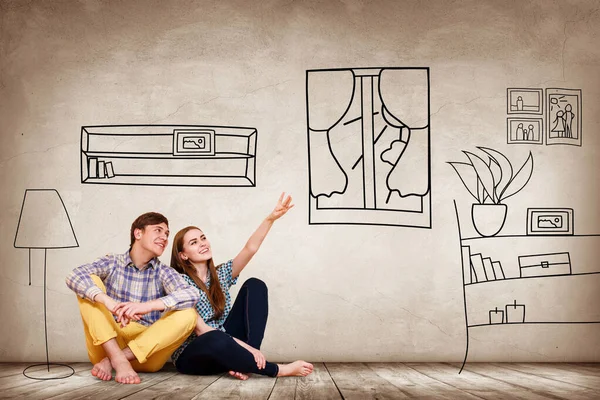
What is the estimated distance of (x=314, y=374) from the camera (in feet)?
9.64

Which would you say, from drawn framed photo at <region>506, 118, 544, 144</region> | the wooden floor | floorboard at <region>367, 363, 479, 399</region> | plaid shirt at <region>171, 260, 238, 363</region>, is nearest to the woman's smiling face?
plaid shirt at <region>171, 260, 238, 363</region>

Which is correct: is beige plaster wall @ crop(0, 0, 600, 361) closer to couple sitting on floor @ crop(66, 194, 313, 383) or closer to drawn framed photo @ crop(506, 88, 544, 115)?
drawn framed photo @ crop(506, 88, 544, 115)

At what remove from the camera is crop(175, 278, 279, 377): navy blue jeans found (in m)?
2.64

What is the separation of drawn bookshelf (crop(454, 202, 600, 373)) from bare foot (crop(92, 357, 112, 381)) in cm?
205

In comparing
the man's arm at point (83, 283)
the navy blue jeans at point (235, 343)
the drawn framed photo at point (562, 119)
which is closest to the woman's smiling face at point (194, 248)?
the navy blue jeans at point (235, 343)

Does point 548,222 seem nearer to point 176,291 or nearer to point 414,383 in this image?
point 414,383

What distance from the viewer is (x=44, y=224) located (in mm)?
3594

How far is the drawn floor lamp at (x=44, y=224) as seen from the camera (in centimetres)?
355

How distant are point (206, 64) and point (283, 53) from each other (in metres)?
0.48

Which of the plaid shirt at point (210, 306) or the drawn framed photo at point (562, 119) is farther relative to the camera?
the drawn framed photo at point (562, 119)

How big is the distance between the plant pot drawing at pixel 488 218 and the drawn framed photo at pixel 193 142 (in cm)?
165

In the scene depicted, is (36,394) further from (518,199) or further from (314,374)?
(518,199)

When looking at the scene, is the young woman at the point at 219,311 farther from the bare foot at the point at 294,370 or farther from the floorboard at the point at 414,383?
the floorboard at the point at 414,383

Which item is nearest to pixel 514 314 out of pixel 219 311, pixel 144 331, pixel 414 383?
pixel 414 383
